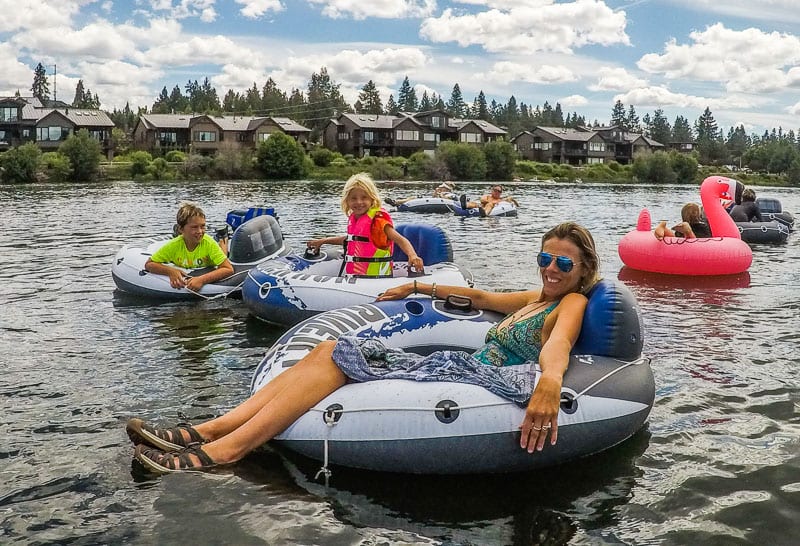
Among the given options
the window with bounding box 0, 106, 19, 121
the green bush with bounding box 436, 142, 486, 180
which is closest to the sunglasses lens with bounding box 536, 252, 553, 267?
the green bush with bounding box 436, 142, 486, 180

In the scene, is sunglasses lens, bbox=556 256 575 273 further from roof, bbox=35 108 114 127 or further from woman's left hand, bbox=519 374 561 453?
roof, bbox=35 108 114 127

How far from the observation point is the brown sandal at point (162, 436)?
461 cm

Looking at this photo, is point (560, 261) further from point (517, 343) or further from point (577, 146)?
point (577, 146)

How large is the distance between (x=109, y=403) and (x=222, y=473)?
183 cm

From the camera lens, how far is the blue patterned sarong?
4559 millimetres

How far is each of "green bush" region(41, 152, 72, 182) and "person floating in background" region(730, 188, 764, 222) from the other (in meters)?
44.6

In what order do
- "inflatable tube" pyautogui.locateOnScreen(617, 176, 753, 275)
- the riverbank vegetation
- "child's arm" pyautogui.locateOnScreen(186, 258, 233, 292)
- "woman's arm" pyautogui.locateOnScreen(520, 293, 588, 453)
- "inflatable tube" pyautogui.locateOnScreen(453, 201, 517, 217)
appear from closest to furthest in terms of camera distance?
"woman's arm" pyautogui.locateOnScreen(520, 293, 588, 453)
"child's arm" pyautogui.locateOnScreen(186, 258, 233, 292)
"inflatable tube" pyautogui.locateOnScreen(617, 176, 753, 275)
"inflatable tube" pyautogui.locateOnScreen(453, 201, 517, 217)
the riverbank vegetation

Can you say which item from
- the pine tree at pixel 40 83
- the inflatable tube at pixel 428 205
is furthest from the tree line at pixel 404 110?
the inflatable tube at pixel 428 205

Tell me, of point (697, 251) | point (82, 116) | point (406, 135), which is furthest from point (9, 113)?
point (697, 251)

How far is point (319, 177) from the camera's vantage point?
60.5 m

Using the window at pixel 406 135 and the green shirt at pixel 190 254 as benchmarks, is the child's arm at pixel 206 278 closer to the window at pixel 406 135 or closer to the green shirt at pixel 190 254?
the green shirt at pixel 190 254

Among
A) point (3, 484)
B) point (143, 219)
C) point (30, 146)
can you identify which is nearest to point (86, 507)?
point (3, 484)

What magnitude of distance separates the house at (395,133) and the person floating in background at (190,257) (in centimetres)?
6935

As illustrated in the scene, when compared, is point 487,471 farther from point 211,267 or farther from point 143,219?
point 143,219
